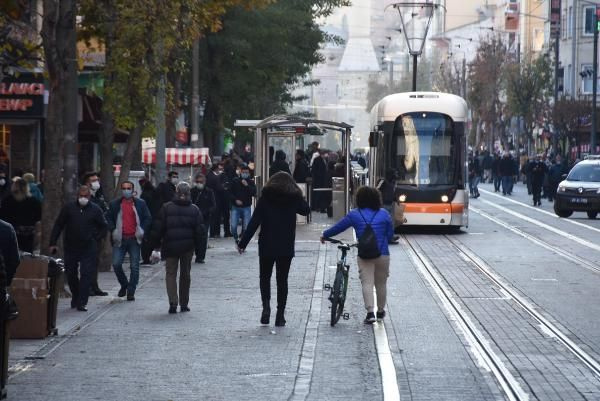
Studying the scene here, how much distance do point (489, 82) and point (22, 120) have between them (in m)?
61.8

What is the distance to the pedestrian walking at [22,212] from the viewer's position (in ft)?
66.8

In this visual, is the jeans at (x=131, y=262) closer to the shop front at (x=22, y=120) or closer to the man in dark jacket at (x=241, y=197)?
the shop front at (x=22, y=120)

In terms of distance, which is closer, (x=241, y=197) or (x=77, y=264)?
(x=77, y=264)

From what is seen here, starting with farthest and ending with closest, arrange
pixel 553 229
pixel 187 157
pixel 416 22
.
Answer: pixel 416 22
pixel 187 157
pixel 553 229

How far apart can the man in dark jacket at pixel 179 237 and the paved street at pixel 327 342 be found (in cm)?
38

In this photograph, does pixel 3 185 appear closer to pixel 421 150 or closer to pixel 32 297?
pixel 32 297

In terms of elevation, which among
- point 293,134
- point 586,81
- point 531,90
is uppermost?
point 586,81

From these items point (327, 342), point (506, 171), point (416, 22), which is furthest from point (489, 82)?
point (327, 342)

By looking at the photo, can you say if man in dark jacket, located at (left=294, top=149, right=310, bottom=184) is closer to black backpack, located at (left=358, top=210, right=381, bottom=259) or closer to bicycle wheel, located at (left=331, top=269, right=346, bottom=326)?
black backpack, located at (left=358, top=210, right=381, bottom=259)

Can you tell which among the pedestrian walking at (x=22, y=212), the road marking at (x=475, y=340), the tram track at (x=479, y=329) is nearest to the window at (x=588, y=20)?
the tram track at (x=479, y=329)

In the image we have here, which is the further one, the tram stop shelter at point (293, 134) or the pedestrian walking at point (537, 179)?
the pedestrian walking at point (537, 179)

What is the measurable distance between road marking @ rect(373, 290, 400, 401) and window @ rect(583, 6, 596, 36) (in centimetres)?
6247

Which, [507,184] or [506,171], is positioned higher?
[506,171]

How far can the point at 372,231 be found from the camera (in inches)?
646
